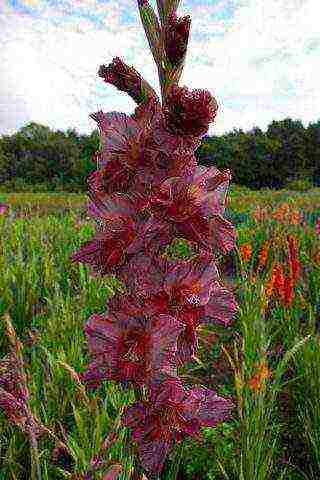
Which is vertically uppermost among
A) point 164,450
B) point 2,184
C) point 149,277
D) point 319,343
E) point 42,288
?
point 149,277

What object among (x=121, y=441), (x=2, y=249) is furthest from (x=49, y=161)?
(x=121, y=441)

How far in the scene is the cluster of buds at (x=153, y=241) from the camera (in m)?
0.84

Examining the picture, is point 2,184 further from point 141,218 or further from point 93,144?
point 141,218

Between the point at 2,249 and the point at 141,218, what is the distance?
4155 millimetres

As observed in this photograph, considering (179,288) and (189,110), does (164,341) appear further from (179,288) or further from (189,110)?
(189,110)

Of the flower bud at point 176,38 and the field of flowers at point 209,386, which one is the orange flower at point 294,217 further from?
the flower bud at point 176,38

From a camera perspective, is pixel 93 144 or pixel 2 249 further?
pixel 93 144

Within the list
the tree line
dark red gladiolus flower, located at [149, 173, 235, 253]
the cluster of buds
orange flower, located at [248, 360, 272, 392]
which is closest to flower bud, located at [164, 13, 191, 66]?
the cluster of buds

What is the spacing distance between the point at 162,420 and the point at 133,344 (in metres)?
0.12

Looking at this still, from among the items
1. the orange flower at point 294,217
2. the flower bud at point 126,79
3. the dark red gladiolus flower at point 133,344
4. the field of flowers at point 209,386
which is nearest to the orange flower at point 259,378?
the field of flowers at point 209,386

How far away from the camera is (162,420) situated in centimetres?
88

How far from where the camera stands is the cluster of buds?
84 cm

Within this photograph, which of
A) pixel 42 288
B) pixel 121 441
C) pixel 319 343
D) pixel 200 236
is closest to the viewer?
pixel 200 236

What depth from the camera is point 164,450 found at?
2.83 ft
